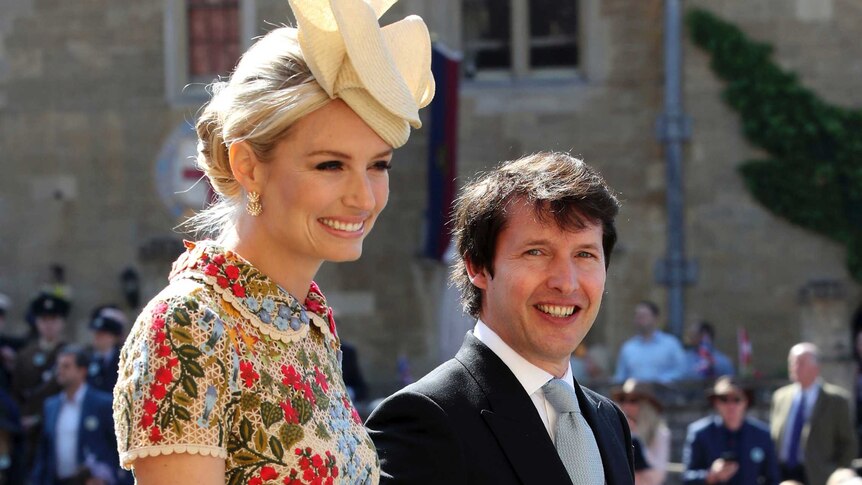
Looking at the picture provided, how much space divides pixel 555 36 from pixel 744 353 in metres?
3.59

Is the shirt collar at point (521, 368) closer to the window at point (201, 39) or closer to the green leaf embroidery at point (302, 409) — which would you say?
the green leaf embroidery at point (302, 409)

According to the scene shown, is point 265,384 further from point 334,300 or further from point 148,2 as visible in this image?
point 148,2

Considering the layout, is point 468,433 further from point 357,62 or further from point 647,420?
point 647,420

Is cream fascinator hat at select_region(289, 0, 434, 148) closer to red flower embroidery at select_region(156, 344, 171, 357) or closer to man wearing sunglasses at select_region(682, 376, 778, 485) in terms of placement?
red flower embroidery at select_region(156, 344, 171, 357)

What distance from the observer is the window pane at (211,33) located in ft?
48.4

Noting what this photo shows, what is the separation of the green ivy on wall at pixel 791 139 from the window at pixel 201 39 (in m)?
4.41

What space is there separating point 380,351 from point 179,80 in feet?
10.8

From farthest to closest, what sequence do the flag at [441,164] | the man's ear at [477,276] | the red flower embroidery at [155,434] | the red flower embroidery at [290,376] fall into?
the flag at [441,164]
the man's ear at [477,276]
the red flower embroidery at [290,376]
the red flower embroidery at [155,434]

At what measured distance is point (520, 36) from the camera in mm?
14383

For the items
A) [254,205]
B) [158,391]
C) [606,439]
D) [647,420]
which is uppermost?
[254,205]

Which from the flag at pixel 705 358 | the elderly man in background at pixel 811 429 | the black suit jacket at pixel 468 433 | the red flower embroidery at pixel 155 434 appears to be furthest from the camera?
the flag at pixel 705 358

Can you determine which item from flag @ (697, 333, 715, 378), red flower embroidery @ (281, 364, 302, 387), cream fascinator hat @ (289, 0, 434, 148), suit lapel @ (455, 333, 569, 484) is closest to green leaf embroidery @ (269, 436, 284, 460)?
red flower embroidery @ (281, 364, 302, 387)

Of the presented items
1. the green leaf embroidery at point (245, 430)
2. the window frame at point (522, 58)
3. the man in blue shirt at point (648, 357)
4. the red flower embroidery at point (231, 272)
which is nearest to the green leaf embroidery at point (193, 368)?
the green leaf embroidery at point (245, 430)

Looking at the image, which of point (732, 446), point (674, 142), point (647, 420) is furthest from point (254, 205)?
point (674, 142)
